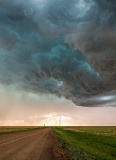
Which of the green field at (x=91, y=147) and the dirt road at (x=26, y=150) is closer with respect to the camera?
the dirt road at (x=26, y=150)

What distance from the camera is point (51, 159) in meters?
17.0

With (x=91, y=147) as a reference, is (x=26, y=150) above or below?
below

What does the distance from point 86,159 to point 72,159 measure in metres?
1.12

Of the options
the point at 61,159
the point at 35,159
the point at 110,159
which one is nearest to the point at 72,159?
the point at 61,159

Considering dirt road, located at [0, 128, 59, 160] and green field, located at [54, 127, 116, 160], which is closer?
dirt road, located at [0, 128, 59, 160]

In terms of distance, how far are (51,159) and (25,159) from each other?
83.1 inches

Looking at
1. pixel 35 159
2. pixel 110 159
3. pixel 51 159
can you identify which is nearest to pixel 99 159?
pixel 110 159

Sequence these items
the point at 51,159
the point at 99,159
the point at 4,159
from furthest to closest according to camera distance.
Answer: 1. the point at 99,159
2. the point at 51,159
3. the point at 4,159

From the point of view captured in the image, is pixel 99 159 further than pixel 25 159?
Yes

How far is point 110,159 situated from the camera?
19234mm

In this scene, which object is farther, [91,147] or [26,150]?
[91,147]

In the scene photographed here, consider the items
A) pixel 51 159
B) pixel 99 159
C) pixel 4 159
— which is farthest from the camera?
pixel 99 159

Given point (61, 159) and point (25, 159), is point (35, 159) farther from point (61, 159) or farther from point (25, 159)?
point (61, 159)

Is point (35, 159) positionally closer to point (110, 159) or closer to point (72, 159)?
point (72, 159)
